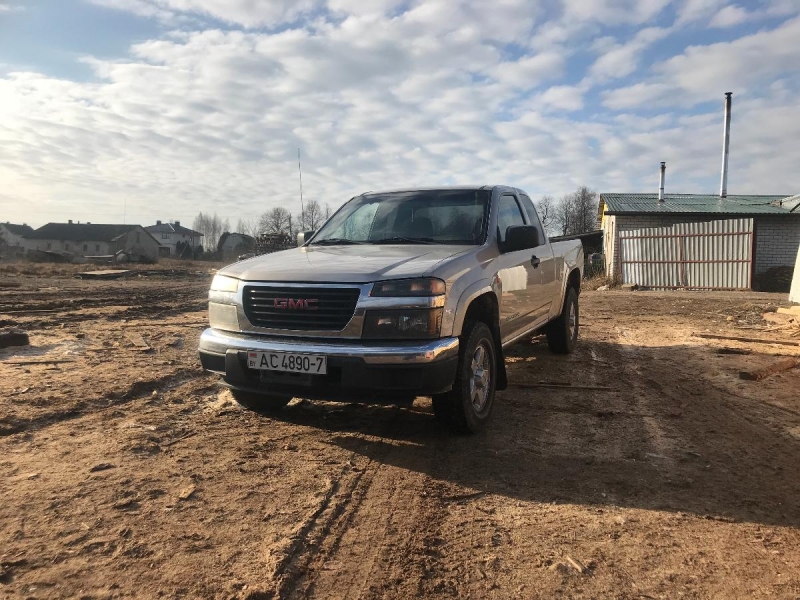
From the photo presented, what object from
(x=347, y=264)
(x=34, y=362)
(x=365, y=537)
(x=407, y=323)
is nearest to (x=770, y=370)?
(x=407, y=323)

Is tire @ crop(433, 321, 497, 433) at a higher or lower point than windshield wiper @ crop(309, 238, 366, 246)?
lower

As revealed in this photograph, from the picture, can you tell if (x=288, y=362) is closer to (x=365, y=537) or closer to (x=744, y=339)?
(x=365, y=537)

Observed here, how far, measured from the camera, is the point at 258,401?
4469 mm

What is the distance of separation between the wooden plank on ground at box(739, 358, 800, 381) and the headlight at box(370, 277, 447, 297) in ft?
13.4

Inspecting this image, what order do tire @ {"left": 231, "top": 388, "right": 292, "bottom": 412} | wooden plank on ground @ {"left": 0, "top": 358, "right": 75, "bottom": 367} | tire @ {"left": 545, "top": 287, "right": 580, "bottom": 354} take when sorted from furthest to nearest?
1. tire @ {"left": 545, "top": 287, "right": 580, "bottom": 354}
2. wooden plank on ground @ {"left": 0, "top": 358, "right": 75, "bottom": 367}
3. tire @ {"left": 231, "top": 388, "right": 292, "bottom": 412}

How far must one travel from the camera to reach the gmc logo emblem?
3.74 m

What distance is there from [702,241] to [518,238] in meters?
18.3

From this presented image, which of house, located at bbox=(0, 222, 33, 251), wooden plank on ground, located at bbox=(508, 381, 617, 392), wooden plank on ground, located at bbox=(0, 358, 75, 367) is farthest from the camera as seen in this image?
house, located at bbox=(0, 222, 33, 251)

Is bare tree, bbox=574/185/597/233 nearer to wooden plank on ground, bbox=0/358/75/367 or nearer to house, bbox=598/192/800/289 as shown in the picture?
house, bbox=598/192/800/289

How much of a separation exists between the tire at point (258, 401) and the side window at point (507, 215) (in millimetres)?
2234

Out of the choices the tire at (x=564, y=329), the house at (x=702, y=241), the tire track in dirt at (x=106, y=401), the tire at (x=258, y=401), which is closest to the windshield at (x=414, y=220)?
the tire at (x=258, y=401)

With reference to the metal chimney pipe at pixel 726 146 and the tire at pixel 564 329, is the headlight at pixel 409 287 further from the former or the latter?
the metal chimney pipe at pixel 726 146

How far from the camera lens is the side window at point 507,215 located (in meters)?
4.99

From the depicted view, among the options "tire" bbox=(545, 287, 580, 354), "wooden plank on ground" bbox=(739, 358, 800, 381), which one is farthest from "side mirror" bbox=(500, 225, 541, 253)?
"wooden plank on ground" bbox=(739, 358, 800, 381)
